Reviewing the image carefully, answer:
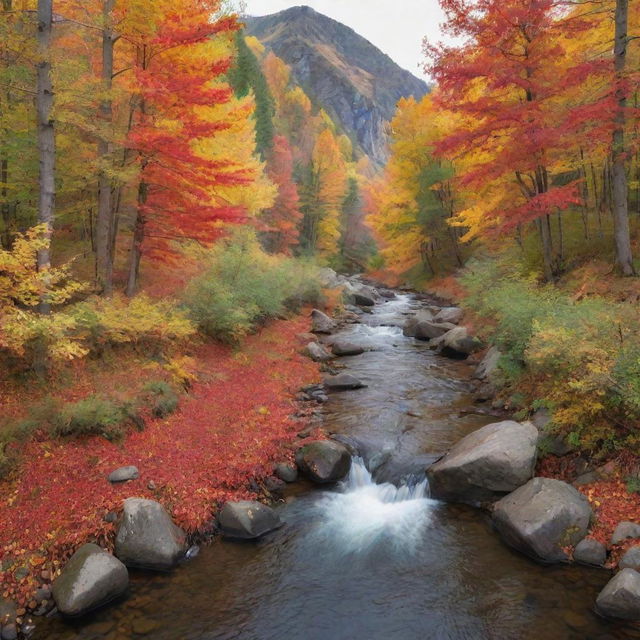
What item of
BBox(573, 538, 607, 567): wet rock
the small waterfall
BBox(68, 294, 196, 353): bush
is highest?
BBox(68, 294, 196, 353): bush

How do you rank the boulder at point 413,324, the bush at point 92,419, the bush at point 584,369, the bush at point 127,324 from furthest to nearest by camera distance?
the boulder at point 413,324 → the bush at point 127,324 → the bush at point 92,419 → the bush at point 584,369

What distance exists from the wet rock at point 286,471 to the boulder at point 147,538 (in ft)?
8.19

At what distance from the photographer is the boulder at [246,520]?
7.73m

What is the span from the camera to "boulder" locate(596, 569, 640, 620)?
5773 mm

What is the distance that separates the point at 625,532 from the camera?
6723 mm

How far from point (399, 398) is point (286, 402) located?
3.32 meters

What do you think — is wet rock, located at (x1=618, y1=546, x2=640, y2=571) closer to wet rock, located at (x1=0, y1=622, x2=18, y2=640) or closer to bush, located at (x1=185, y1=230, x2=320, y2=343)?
wet rock, located at (x1=0, y1=622, x2=18, y2=640)

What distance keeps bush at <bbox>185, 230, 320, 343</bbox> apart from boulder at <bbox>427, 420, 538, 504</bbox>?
836 centimetres

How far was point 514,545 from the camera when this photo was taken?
7.31 metres

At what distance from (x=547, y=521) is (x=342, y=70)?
174 m

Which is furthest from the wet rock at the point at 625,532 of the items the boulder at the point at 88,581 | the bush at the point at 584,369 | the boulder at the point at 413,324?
the boulder at the point at 413,324

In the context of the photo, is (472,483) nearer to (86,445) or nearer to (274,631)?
(274,631)

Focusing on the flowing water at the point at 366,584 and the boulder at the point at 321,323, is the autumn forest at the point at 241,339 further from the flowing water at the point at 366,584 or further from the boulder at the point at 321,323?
the boulder at the point at 321,323

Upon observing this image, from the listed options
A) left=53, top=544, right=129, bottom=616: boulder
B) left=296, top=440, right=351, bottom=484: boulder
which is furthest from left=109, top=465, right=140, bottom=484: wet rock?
left=296, top=440, right=351, bottom=484: boulder
